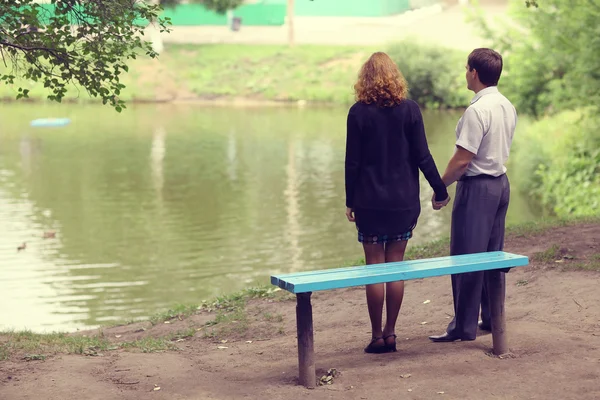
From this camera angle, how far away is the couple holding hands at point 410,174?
5953mm

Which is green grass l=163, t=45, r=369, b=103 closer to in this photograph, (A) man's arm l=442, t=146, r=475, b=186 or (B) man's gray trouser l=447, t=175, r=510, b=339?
(B) man's gray trouser l=447, t=175, r=510, b=339

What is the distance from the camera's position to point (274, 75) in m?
50.5

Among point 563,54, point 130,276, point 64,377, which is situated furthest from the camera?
point 563,54

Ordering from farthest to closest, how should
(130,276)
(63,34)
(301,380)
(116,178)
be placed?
(116,178) → (130,276) → (63,34) → (301,380)

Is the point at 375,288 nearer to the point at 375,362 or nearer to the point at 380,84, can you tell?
the point at 375,362

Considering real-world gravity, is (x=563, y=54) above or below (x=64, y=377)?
above

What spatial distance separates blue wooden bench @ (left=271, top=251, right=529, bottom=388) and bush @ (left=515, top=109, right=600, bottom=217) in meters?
11.1

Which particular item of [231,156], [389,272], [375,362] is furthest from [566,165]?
[389,272]

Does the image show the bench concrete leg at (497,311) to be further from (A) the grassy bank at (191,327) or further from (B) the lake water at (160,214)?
(B) the lake water at (160,214)

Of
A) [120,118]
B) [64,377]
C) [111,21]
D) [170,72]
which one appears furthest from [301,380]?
[170,72]

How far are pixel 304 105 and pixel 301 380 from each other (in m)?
42.5

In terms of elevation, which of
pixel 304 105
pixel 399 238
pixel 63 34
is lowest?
pixel 304 105

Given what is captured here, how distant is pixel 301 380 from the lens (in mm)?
5711

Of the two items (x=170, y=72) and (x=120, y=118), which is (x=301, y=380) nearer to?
(x=120, y=118)
